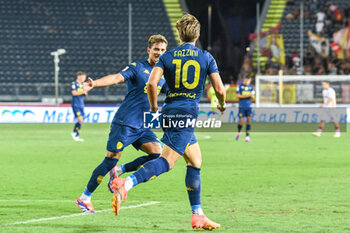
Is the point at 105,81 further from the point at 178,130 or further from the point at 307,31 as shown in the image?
the point at 307,31

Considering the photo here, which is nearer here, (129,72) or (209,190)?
(129,72)

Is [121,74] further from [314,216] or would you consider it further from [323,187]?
[323,187]

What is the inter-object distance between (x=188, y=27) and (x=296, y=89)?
89.1 ft

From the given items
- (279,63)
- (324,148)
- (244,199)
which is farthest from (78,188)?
(279,63)

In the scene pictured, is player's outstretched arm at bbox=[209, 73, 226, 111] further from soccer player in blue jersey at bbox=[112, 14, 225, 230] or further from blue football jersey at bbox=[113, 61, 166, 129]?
blue football jersey at bbox=[113, 61, 166, 129]

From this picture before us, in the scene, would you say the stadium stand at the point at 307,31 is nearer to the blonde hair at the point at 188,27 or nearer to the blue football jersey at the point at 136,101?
the blue football jersey at the point at 136,101

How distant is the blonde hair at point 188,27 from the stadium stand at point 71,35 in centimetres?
3037

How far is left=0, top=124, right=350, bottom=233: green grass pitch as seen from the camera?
7.50 meters

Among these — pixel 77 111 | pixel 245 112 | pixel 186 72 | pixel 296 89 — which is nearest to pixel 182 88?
pixel 186 72

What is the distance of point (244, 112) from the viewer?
2184 cm

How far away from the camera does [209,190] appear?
10711 mm

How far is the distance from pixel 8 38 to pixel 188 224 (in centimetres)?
3349

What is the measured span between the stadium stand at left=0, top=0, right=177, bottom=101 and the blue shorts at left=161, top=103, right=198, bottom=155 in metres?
30.3

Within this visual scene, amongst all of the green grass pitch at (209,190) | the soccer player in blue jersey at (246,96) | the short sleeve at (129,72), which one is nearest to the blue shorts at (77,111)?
the green grass pitch at (209,190)
